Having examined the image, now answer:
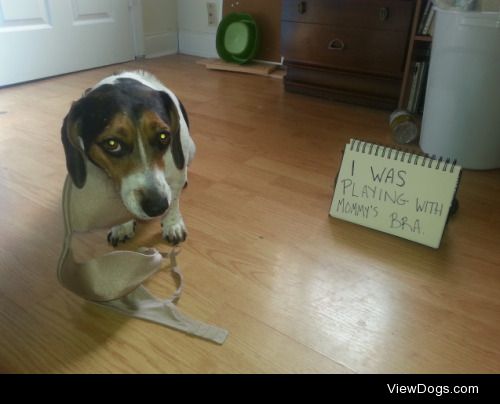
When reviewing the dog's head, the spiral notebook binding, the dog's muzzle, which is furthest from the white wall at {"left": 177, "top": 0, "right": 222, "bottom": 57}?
the dog's muzzle

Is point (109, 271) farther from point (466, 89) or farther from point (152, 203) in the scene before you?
point (466, 89)

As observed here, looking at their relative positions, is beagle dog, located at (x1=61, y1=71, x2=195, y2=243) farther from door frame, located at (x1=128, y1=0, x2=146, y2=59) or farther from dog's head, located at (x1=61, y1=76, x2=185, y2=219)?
door frame, located at (x1=128, y1=0, x2=146, y2=59)

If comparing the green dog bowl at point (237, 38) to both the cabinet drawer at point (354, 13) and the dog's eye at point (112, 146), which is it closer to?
the cabinet drawer at point (354, 13)

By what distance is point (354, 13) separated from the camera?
6.43 ft

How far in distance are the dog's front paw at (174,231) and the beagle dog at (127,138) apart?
0.79 ft

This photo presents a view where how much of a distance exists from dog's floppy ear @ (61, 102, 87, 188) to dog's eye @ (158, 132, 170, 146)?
0.17m

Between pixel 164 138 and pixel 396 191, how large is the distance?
607mm

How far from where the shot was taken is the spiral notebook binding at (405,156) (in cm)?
104

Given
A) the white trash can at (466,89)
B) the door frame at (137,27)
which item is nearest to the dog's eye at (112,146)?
the white trash can at (466,89)

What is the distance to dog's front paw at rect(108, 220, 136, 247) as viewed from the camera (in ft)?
3.65

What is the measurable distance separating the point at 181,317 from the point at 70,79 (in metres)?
2.09

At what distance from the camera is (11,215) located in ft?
4.00

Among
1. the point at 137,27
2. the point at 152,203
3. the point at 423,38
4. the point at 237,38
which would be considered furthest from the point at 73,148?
the point at 137,27
